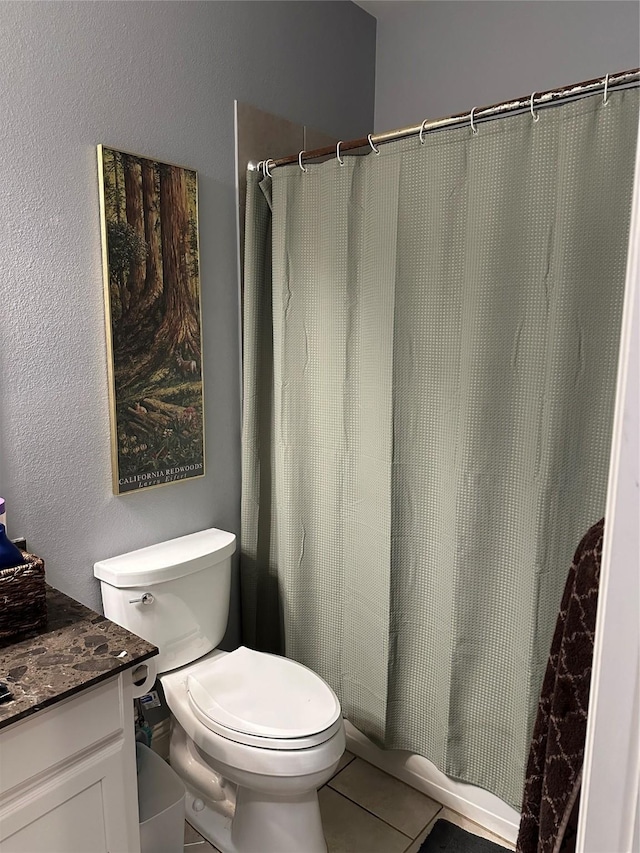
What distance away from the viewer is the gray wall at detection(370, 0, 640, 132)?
194cm

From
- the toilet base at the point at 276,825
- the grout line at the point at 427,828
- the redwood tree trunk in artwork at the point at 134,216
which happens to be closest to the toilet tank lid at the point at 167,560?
the toilet base at the point at 276,825

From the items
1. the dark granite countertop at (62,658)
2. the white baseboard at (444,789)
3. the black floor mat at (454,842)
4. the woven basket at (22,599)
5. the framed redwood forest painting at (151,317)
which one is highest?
the framed redwood forest painting at (151,317)

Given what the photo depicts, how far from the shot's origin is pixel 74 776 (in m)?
1.17

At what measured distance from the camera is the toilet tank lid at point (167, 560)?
1.73 meters

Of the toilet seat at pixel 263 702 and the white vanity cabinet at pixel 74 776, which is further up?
the white vanity cabinet at pixel 74 776

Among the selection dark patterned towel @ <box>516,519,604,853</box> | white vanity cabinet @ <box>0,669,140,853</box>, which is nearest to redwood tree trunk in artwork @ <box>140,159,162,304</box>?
white vanity cabinet @ <box>0,669,140,853</box>

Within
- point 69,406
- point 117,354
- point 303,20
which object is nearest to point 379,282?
point 117,354

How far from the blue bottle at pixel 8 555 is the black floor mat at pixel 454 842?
1.34 m

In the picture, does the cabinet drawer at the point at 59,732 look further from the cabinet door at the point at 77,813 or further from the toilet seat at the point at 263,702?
the toilet seat at the point at 263,702

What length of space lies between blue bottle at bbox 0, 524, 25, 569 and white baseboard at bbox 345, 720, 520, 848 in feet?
4.24

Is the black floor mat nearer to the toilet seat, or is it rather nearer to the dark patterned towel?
the toilet seat

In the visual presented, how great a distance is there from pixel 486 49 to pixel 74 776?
2466mm

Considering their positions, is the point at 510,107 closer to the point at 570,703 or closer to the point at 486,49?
the point at 486,49

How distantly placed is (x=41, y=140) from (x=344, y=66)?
4.29ft
